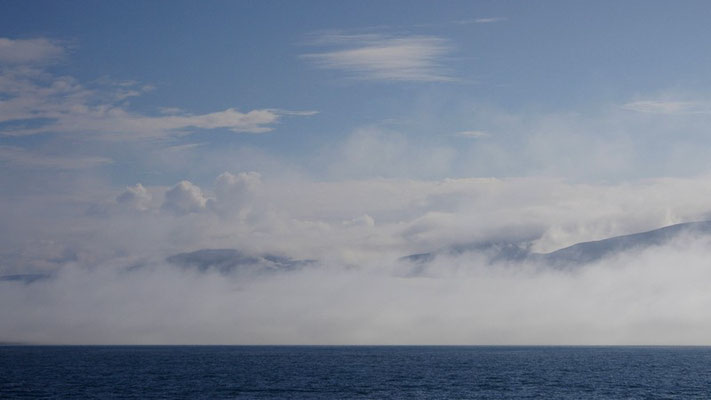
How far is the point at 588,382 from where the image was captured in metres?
193

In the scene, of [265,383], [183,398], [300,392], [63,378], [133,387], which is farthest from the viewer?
[63,378]

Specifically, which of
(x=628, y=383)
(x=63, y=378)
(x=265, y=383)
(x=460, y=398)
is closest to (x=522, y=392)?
(x=460, y=398)

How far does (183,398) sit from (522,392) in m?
71.0

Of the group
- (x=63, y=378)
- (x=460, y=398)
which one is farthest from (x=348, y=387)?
(x=63, y=378)

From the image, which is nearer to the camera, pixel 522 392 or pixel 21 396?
pixel 21 396

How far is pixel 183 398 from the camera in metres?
145

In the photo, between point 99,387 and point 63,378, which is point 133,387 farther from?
point 63,378

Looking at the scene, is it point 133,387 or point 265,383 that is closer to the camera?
point 133,387

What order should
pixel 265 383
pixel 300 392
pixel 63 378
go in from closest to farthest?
pixel 300 392 < pixel 265 383 < pixel 63 378

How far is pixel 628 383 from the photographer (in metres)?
192

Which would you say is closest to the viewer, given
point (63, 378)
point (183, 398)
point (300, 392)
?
point (183, 398)

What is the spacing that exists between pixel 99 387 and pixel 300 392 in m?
47.7

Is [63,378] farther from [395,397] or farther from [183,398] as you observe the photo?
[395,397]

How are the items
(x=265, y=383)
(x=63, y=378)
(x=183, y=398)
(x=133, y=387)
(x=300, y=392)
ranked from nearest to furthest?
(x=183, y=398), (x=300, y=392), (x=133, y=387), (x=265, y=383), (x=63, y=378)
